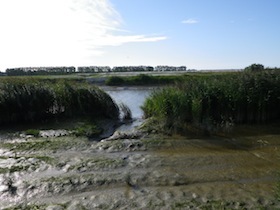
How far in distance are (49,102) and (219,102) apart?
26.2 ft

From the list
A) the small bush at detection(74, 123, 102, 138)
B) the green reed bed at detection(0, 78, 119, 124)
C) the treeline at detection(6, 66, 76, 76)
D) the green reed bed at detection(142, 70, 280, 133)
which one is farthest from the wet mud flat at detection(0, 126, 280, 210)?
the treeline at detection(6, 66, 76, 76)

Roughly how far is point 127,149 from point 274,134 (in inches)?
227

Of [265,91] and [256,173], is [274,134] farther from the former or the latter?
[256,173]

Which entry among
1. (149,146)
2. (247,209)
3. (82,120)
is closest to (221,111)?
(149,146)

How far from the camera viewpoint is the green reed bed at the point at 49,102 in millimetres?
15570

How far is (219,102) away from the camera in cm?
1461

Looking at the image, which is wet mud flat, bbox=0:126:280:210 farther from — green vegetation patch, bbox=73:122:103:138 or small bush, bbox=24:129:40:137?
green vegetation patch, bbox=73:122:103:138

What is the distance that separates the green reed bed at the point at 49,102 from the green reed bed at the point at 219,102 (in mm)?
3012

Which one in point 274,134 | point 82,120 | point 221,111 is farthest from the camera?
point 82,120

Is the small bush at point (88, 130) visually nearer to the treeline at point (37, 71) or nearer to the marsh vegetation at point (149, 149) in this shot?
the marsh vegetation at point (149, 149)

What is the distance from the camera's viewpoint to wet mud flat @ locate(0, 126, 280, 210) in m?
6.93

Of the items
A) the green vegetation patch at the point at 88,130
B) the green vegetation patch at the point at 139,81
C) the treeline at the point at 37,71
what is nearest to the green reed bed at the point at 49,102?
the green vegetation patch at the point at 88,130

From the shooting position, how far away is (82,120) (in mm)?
15727

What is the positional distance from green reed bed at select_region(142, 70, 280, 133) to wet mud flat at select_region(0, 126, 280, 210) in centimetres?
159
